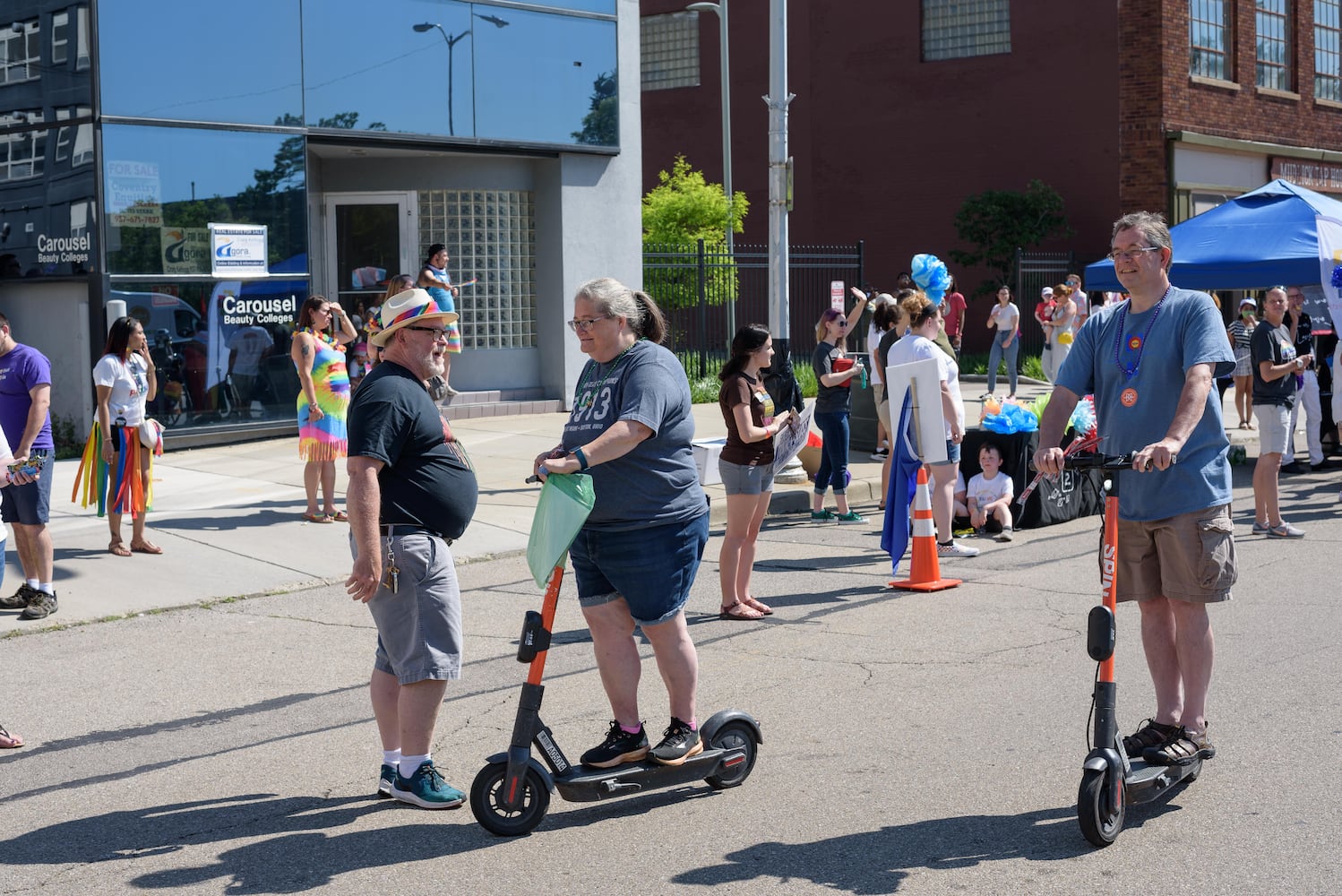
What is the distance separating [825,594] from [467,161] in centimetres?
1101

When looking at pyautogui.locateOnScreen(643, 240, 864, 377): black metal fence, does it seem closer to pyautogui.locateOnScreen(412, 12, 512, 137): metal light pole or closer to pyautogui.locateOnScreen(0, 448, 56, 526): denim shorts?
pyautogui.locateOnScreen(412, 12, 512, 137): metal light pole

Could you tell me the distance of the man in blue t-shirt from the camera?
16.4 ft

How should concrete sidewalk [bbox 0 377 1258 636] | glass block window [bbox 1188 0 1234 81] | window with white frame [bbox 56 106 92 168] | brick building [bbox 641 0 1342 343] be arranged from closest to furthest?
1. concrete sidewalk [bbox 0 377 1258 636]
2. window with white frame [bbox 56 106 92 168]
3. brick building [bbox 641 0 1342 343]
4. glass block window [bbox 1188 0 1234 81]

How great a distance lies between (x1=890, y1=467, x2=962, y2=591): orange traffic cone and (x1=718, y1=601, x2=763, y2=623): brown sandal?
1206 millimetres

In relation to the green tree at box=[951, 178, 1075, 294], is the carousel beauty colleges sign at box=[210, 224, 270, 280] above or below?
below

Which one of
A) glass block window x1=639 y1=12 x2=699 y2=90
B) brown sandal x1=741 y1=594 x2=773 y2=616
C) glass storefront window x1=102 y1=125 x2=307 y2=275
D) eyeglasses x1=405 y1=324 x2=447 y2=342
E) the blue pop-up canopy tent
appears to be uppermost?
glass block window x1=639 y1=12 x2=699 y2=90

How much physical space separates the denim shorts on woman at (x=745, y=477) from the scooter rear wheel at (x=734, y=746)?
3069mm

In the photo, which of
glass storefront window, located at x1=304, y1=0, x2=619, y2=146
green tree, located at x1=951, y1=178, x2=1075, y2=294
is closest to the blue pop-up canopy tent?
glass storefront window, located at x1=304, y1=0, x2=619, y2=146

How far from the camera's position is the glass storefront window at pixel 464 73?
16.7 m

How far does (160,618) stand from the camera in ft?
29.1

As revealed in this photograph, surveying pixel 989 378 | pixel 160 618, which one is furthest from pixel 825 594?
pixel 989 378

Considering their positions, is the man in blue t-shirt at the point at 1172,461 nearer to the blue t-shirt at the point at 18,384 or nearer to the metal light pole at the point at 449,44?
the blue t-shirt at the point at 18,384

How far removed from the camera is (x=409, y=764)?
5203 millimetres

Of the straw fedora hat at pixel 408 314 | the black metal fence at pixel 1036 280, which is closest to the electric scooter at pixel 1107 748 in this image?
the straw fedora hat at pixel 408 314
